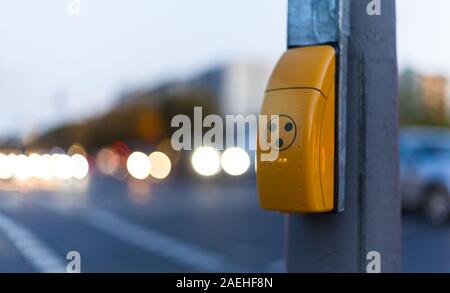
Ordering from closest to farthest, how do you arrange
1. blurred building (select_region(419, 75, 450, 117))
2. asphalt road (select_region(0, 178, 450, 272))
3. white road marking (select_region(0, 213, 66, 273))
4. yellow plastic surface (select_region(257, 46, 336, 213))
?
yellow plastic surface (select_region(257, 46, 336, 213)) < white road marking (select_region(0, 213, 66, 273)) < asphalt road (select_region(0, 178, 450, 272)) < blurred building (select_region(419, 75, 450, 117))

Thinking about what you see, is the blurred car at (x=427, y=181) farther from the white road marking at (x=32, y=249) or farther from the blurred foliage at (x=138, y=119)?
the blurred foliage at (x=138, y=119)

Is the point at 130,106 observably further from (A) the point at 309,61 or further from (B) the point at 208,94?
(A) the point at 309,61

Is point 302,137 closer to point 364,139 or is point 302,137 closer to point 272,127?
point 272,127

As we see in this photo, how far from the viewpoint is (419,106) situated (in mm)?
33969

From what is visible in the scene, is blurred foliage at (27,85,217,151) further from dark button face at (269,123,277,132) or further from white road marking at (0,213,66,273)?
dark button face at (269,123,277,132)

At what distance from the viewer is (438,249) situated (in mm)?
8414

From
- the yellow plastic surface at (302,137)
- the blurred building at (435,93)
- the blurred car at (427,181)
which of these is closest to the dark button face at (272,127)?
the yellow plastic surface at (302,137)

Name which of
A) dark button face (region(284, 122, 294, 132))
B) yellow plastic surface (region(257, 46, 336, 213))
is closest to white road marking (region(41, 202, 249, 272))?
yellow plastic surface (region(257, 46, 336, 213))

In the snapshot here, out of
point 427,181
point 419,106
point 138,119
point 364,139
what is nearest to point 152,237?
point 427,181

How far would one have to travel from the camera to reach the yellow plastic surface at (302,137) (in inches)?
89.0

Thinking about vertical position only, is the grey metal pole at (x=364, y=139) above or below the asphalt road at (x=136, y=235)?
above

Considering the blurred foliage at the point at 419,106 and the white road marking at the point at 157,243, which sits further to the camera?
the blurred foliage at the point at 419,106

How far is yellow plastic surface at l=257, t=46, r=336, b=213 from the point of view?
226 centimetres

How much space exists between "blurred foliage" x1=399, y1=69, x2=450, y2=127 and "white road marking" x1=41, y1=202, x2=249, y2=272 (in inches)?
918
